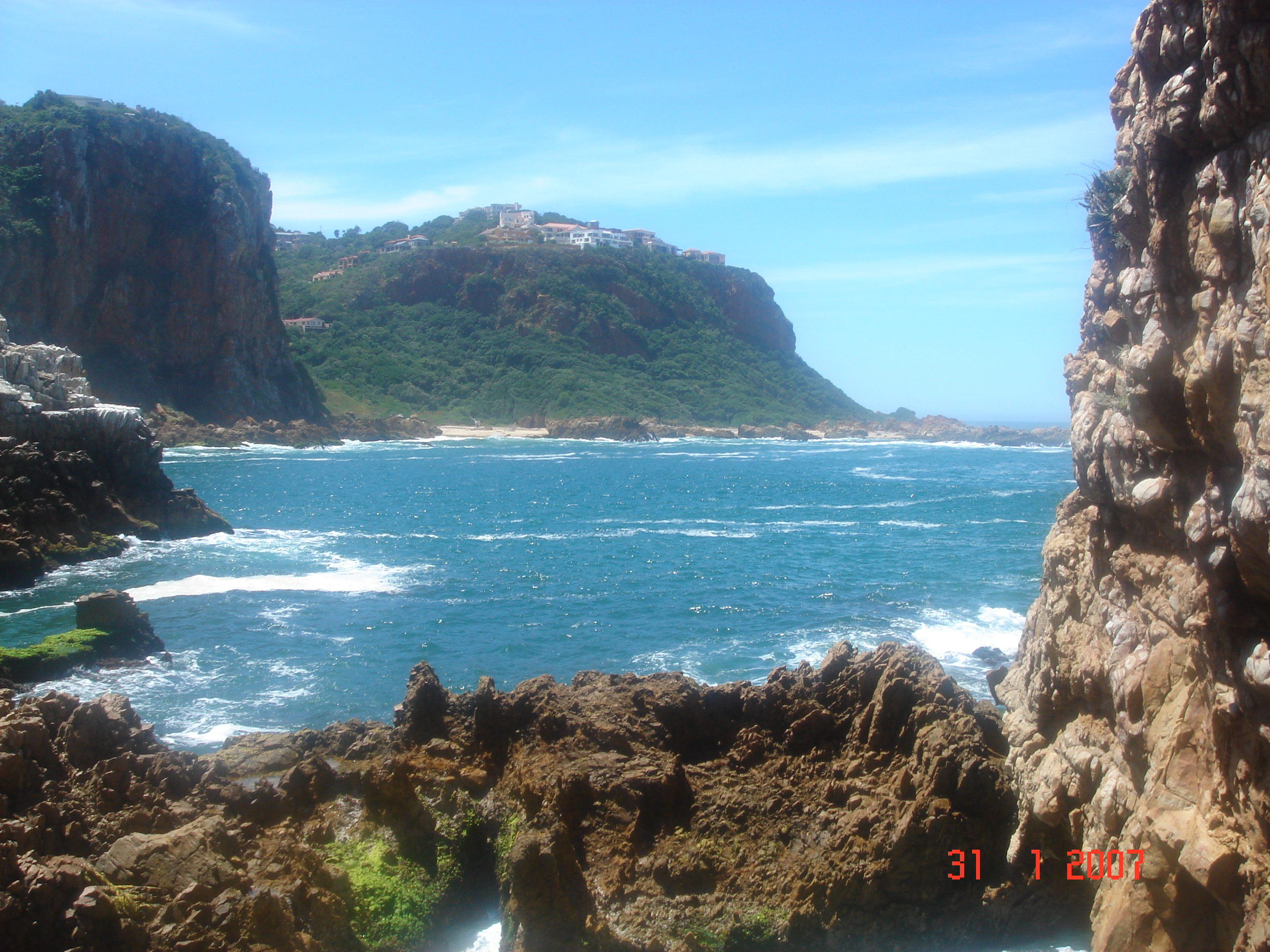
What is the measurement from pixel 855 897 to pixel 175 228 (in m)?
93.8

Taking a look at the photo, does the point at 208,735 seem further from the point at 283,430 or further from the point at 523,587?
the point at 283,430

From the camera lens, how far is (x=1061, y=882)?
366 inches

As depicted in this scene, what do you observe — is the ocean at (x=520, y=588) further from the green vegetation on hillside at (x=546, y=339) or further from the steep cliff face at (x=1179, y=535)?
the green vegetation on hillside at (x=546, y=339)

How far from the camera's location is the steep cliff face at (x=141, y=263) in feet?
250

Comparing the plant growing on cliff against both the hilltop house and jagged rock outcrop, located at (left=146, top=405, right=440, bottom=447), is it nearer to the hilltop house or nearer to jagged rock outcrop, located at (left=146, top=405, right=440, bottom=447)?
jagged rock outcrop, located at (left=146, top=405, right=440, bottom=447)

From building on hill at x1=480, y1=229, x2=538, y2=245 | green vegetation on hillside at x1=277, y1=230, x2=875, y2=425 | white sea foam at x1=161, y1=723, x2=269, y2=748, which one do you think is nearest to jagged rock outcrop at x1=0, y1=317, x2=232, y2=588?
white sea foam at x1=161, y1=723, x2=269, y2=748

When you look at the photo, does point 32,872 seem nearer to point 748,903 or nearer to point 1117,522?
point 748,903

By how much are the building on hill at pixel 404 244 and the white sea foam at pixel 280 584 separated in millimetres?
137140

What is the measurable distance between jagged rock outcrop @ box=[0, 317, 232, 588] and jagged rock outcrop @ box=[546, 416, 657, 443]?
73.2m

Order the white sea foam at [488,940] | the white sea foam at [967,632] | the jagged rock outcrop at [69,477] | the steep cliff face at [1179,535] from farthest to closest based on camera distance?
the jagged rock outcrop at [69,477] < the white sea foam at [967,632] < the white sea foam at [488,940] < the steep cliff face at [1179,535]

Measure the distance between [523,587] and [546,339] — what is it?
110m

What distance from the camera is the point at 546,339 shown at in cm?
13500

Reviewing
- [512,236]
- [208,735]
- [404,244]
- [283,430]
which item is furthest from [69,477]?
[404,244]

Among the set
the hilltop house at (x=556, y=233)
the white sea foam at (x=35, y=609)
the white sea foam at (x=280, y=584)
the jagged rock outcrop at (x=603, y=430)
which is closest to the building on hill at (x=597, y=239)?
the hilltop house at (x=556, y=233)
